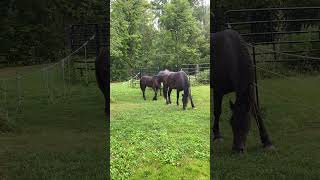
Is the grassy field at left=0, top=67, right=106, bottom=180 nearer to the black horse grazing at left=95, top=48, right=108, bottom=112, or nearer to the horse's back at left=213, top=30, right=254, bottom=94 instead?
the black horse grazing at left=95, top=48, right=108, bottom=112

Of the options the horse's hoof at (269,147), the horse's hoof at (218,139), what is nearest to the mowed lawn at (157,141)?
the horse's hoof at (218,139)

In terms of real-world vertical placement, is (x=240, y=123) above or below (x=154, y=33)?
below

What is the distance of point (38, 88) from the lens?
11414 millimetres

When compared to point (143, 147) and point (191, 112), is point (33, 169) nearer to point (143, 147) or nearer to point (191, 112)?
point (143, 147)

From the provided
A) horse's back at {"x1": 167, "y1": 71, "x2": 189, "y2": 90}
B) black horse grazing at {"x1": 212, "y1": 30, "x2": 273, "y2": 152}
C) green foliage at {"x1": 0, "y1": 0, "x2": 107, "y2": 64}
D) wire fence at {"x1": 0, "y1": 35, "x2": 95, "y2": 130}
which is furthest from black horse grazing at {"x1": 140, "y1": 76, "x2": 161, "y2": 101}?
green foliage at {"x1": 0, "y1": 0, "x2": 107, "y2": 64}

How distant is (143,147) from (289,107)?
368 cm

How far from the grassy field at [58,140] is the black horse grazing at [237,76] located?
1.87 meters

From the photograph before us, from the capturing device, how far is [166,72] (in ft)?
17.7

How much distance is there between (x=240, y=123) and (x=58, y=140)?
359cm

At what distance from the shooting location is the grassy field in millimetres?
5660

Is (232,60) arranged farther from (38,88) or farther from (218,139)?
(38,88)

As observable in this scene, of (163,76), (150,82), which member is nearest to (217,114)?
(163,76)

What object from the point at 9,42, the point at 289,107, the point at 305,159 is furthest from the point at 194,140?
the point at 9,42

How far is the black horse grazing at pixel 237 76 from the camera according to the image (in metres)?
5.41
